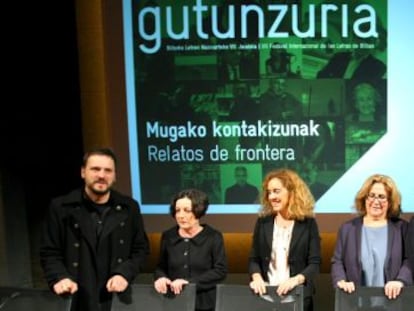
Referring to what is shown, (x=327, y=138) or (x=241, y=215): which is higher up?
(x=327, y=138)

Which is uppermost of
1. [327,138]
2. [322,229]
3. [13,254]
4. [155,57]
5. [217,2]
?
[217,2]

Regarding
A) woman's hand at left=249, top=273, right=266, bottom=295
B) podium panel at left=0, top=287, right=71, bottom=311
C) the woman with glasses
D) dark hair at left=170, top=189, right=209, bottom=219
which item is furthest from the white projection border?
podium panel at left=0, top=287, right=71, bottom=311

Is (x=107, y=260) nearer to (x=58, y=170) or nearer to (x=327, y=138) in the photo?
(x=327, y=138)

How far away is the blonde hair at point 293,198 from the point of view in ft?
9.33

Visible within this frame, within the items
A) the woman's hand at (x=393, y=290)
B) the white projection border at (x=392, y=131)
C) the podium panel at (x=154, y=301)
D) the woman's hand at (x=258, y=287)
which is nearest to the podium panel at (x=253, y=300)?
the woman's hand at (x=258, y=287)

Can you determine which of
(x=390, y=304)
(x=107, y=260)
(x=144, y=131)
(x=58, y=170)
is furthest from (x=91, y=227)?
(x=58, y=170)

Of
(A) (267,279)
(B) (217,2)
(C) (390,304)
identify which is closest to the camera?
(C) (390,304)

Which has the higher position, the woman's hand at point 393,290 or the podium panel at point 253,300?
the woman's hand at point 393,290

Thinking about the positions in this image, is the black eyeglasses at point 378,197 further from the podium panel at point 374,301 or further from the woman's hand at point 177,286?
the woman's hand at point 177,286

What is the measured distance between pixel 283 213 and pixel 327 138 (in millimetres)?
1578

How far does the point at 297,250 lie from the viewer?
9.14 ft

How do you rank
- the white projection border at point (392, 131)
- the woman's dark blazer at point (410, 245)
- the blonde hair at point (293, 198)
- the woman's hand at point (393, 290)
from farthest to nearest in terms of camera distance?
1. the white projection border at point (392, 131)
2. the blonde hair at point (293, 198)
3. the woman's dark blazer at point (410, 245)
4. the woman's hand at point (393, 290)

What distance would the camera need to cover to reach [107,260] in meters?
2.61

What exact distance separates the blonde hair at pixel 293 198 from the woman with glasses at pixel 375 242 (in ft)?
0.71
